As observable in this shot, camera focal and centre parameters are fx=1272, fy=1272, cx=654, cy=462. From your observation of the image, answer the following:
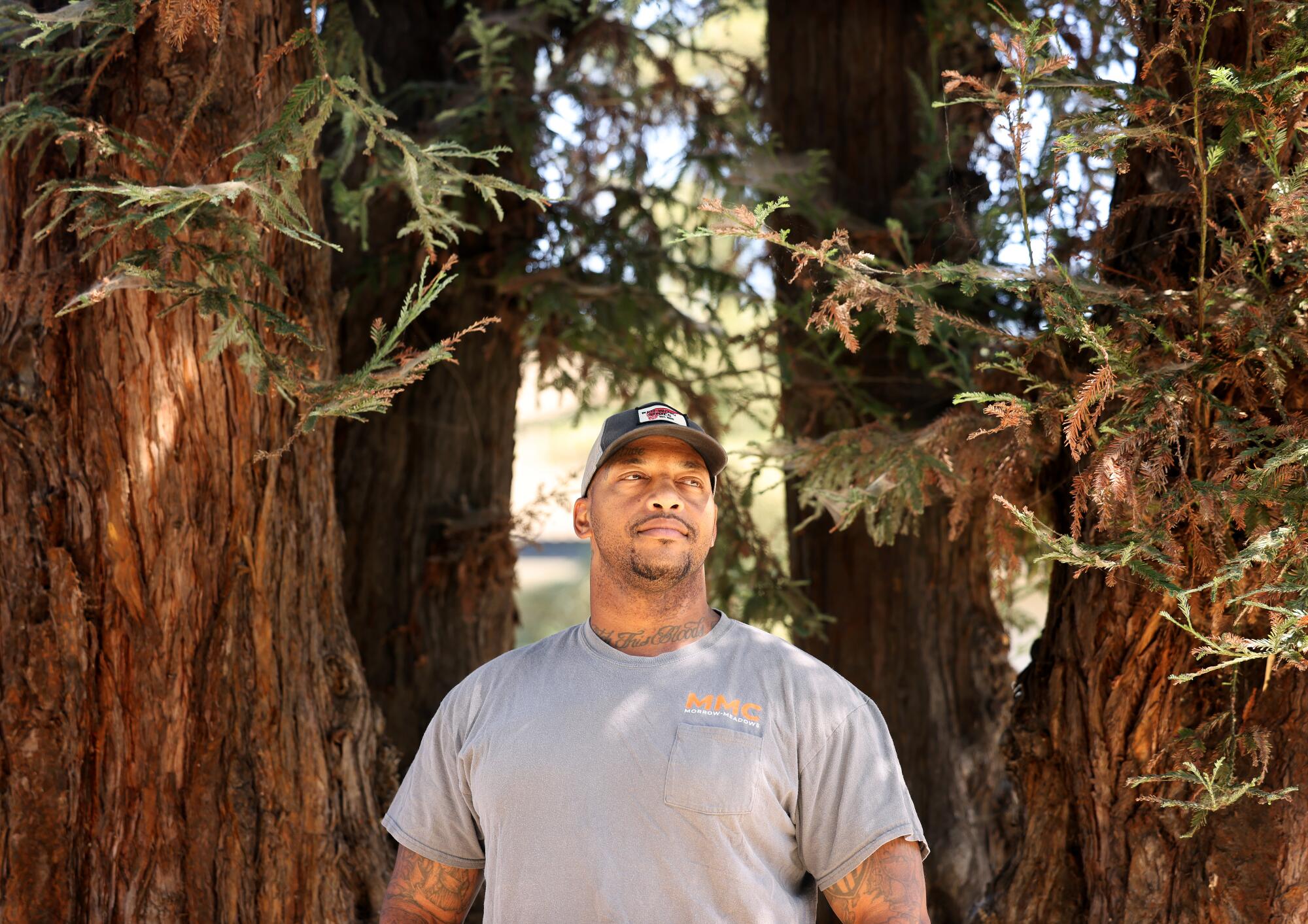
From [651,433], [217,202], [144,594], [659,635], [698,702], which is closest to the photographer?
[698,702]

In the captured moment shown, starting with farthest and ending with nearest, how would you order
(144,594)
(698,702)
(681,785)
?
1. (144,594)
2. (698,702)
3. (681,785)

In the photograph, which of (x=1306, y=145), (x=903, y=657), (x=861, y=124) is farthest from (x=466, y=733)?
(x=861, y=124)

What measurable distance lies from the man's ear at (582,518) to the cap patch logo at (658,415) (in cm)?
27

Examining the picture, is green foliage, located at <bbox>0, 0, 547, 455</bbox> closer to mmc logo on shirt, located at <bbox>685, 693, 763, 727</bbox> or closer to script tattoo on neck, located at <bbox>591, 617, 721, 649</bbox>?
script tattoo on neck, located at <bbox>591, 617, 721, 649</bbox>

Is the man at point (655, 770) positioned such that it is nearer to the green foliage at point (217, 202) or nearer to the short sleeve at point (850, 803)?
the short sleeve at point (850, 803)

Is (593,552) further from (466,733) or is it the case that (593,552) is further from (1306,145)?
(1306,145)

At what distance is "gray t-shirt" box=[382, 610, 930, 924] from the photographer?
2734 millimetres

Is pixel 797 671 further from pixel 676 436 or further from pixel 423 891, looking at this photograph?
pixel 423 891

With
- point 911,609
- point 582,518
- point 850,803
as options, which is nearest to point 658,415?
point 582,518

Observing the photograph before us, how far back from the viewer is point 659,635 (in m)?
3.03

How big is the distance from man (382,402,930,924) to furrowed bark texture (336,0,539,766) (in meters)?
3.01

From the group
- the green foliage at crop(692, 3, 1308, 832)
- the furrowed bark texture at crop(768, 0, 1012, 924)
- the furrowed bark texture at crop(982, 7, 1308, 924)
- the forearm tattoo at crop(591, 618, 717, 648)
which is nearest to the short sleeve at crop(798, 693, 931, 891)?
the forearm tattoo at crop(591, 618, 717, 648)

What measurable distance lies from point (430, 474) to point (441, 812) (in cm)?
340

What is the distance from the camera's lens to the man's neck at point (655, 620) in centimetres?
303
